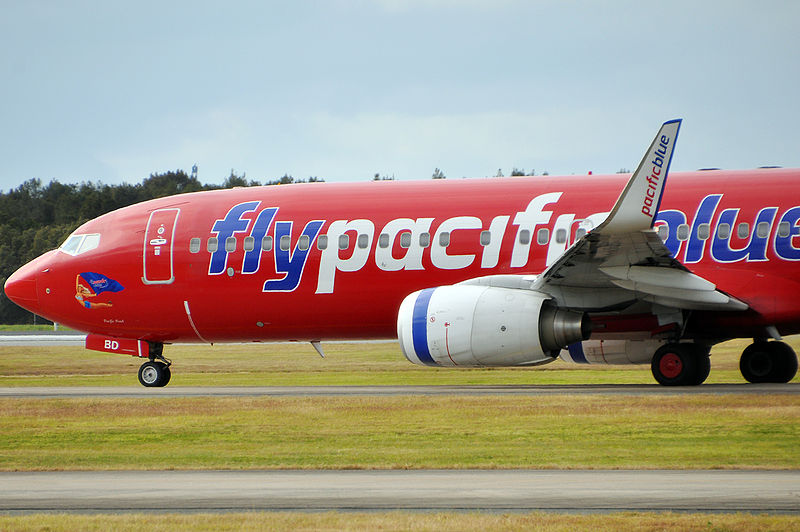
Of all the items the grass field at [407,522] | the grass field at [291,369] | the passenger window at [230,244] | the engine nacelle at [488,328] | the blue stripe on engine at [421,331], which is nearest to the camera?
the grass field at [407,522]

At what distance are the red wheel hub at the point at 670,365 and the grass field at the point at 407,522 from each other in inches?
407

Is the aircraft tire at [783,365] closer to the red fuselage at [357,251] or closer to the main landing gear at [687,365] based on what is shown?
the main landing gear at [687,365]

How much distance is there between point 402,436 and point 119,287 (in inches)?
430

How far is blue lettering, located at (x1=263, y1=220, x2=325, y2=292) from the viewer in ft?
66.8

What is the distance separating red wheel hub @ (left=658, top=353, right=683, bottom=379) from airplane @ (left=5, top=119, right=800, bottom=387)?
24mm

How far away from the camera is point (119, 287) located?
856 inches

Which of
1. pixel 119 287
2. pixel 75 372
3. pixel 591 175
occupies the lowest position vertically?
pixel 75 372

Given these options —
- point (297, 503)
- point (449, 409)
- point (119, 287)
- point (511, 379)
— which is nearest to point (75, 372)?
point (119, 287)

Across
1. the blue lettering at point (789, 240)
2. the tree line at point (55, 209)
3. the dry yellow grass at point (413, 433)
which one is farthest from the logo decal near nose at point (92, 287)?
the tree line at point (55, 209)

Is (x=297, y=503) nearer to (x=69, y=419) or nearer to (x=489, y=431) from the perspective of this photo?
(x=489, y=431)

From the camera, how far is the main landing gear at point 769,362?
1941 centimetres

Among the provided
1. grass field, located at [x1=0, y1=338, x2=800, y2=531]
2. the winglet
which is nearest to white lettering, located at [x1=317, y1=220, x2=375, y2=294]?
grass field, located at [x1=0, y1=338, x2=800, y2=531]

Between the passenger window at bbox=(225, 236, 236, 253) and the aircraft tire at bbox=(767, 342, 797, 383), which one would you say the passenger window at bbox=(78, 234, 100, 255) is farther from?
the aircraft tire at bbox=(767, 342, 797, 383)

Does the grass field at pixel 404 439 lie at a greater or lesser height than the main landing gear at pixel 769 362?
lesser
